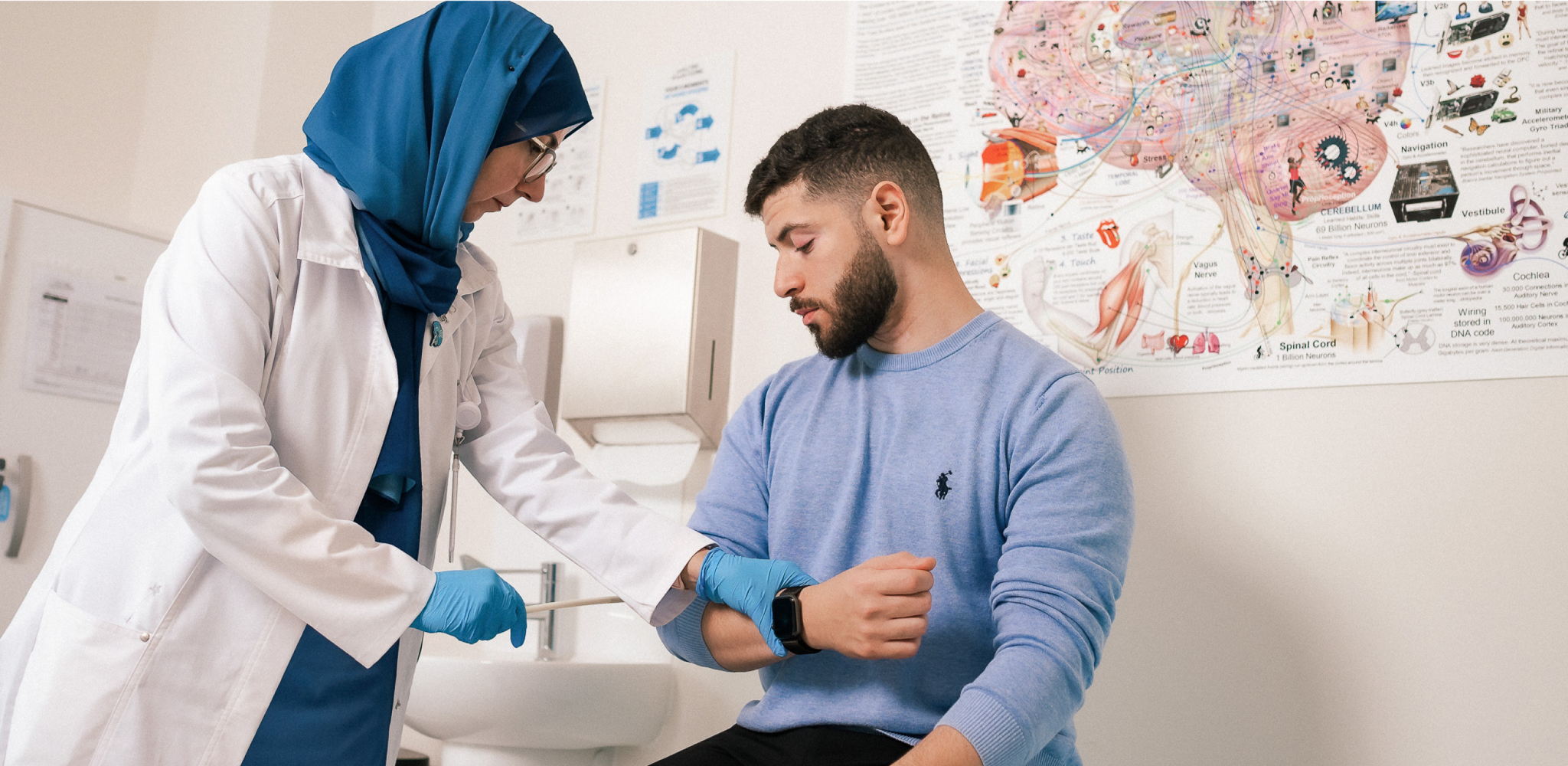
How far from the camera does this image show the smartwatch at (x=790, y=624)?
1200 mm

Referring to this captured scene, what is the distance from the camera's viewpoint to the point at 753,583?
125cm

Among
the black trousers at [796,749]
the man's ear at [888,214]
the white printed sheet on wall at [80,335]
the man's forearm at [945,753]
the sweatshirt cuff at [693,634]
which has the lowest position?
the black trousers at [796,749]

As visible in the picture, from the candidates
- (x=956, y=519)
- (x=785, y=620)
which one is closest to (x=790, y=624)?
(x=785, y=620)

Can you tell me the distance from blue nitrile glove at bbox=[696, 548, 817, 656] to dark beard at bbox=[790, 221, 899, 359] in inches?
12.3

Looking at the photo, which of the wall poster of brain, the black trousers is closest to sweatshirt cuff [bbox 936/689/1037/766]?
the black trousers

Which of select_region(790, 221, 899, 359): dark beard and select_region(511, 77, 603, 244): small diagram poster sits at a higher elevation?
select_region(511, 77, 603, 244): small diagram poster

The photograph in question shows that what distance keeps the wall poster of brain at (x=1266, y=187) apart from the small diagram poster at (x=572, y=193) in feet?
2.87

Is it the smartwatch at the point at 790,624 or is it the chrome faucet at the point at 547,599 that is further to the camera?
the chrome faucet at the point at 547,599

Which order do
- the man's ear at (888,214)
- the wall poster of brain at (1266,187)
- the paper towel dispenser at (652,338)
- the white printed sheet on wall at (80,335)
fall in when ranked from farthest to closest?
1. the white printed sheet on wall at (80,335)
2. the paper towel dispenser at (652,338)
3. the wall poster of brain at (1266,187)
4. the man's ear at (888,214)

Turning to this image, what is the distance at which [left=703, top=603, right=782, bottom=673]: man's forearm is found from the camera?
50.4 inches

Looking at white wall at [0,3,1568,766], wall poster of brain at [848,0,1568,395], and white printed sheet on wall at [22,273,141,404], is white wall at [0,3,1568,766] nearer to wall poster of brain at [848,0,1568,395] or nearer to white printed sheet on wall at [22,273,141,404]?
wall poster of brain at [848,0,1568,395]

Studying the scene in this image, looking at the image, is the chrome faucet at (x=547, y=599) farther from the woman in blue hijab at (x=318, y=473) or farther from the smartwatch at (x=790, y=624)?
the smartwatch at (x=790, y=624)

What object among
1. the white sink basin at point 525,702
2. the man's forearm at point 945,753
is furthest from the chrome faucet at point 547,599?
the man's forearm at point 945,753

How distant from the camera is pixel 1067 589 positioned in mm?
1146
